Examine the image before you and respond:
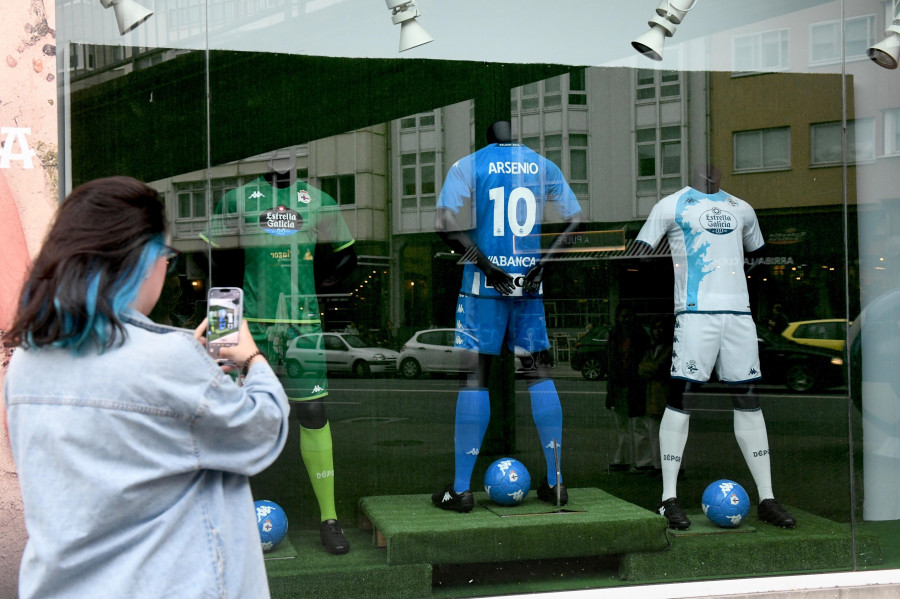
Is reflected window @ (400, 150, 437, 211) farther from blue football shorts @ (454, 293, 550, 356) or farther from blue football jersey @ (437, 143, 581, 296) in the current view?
blue football shorts @ (454, 293, 550, 356)

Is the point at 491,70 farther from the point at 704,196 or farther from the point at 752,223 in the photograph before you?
the point at 752,223

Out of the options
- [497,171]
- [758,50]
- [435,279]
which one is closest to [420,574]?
[435,279]

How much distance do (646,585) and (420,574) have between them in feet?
3.25

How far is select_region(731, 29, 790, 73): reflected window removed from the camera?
14.6ft

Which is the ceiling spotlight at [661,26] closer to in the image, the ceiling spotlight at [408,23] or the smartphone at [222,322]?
the ceiling spotlight at [408,23]

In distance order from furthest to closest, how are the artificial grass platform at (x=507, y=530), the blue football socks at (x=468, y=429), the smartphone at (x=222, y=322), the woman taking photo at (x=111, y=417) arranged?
the blue football socks at (x=468, y=429)
the artificial grass platform at (x=507, y=530)
the smartphone at (x=222, y=322)
the woman taking photo at (x=111, y=417)

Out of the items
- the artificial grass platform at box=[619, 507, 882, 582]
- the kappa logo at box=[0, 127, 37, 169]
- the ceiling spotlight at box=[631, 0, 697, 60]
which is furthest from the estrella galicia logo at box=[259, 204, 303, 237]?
the artificial grass platform at box=[619, 507, 882, 582]

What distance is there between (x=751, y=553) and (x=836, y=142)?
2.01m

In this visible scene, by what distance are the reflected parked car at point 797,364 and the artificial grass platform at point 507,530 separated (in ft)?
3.51

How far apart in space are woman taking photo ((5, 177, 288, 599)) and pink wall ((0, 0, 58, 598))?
190 centimetres

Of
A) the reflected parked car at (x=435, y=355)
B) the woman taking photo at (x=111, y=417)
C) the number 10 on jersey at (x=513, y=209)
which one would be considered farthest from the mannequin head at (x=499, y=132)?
the woman taking photo at (x=111, y=417)

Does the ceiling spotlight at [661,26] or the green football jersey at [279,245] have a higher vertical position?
the ceiling spotlight at [661,26]

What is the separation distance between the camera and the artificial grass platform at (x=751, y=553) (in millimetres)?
3785

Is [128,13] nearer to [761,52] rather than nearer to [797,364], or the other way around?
[761,52]
